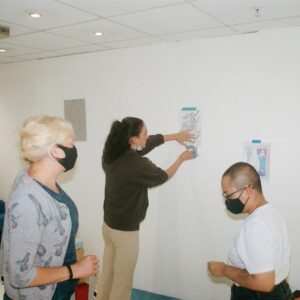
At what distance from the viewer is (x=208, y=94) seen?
116 inches

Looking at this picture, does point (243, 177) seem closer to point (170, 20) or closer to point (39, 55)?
point (170, 20)

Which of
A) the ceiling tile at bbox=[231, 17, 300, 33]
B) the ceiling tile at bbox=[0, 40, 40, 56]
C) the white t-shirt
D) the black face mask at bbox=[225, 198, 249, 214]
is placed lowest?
the white t-shirt

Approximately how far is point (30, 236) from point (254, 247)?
985 millimetres

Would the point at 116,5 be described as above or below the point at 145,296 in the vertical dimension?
above

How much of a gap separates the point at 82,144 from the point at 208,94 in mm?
1539

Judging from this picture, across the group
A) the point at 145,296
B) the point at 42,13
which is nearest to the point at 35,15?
the point at 42,13

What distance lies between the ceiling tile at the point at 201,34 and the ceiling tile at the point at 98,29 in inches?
10.7

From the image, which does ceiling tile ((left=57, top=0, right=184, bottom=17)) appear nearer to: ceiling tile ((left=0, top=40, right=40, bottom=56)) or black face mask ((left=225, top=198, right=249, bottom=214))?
black face mask ((left=225, top=198, right=249, bottom=214))

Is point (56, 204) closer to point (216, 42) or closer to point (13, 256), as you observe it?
point (13, 256)

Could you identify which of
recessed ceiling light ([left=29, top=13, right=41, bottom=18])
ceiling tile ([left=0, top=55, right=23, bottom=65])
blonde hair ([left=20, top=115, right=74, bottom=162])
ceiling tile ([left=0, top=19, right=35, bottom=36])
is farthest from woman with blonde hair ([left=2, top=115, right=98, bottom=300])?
ceiling tile ([left=0, top=55, right=23, bottom=65])

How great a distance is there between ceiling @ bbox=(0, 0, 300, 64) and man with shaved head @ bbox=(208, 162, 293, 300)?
3.47 ft

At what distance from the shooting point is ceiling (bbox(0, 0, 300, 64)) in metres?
2.06

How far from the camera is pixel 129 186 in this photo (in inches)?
103

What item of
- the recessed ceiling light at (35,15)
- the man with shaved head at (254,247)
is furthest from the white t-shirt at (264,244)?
the recessed ceiling light at (35,15)
